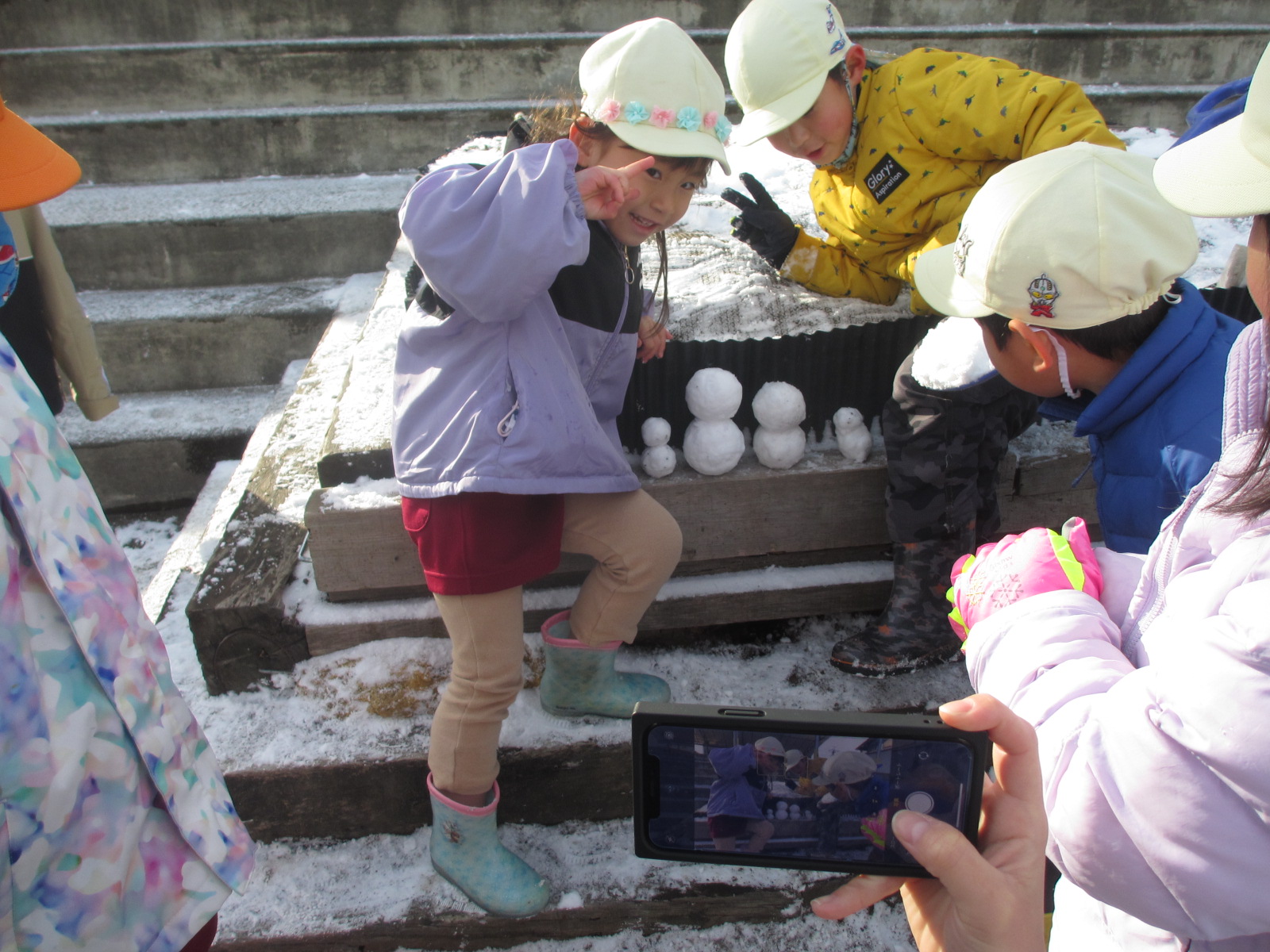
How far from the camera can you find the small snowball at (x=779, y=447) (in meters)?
2.07

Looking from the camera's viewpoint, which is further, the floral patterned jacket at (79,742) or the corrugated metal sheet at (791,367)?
the corrugated metal sheet at (791,367)

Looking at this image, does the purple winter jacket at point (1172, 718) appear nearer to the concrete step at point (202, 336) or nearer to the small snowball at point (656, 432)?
the small snowball at point (656, 432)

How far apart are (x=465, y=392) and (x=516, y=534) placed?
292 mm

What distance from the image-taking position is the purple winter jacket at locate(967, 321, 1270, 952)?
0.75 metres

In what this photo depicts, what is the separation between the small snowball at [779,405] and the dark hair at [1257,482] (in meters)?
1.17

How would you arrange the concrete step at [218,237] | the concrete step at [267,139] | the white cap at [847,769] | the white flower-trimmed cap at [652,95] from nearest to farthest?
the white cap at [847,769] → the white flower-trimmed cap at [652,95] → the concrete step at [218,237] → the concrete step at [267,139]

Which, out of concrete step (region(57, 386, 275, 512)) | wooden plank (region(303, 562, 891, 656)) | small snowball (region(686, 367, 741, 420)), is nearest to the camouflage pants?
wooden plank (region(303, 562, 891, 656))

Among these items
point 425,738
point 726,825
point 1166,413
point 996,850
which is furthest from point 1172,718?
point 425,738

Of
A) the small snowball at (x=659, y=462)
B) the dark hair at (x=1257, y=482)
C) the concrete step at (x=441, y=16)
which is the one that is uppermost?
the concrete step at (x=441, y=16)

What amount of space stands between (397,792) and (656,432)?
102 centimetres

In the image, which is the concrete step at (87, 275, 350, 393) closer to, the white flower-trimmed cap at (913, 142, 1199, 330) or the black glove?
the black glove

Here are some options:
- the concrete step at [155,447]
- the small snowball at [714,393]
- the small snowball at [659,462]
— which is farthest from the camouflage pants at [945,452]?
the concrete step at [155,447]

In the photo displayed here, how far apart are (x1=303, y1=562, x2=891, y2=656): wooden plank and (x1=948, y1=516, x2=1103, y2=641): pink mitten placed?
91cm

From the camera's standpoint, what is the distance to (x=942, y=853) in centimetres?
87
